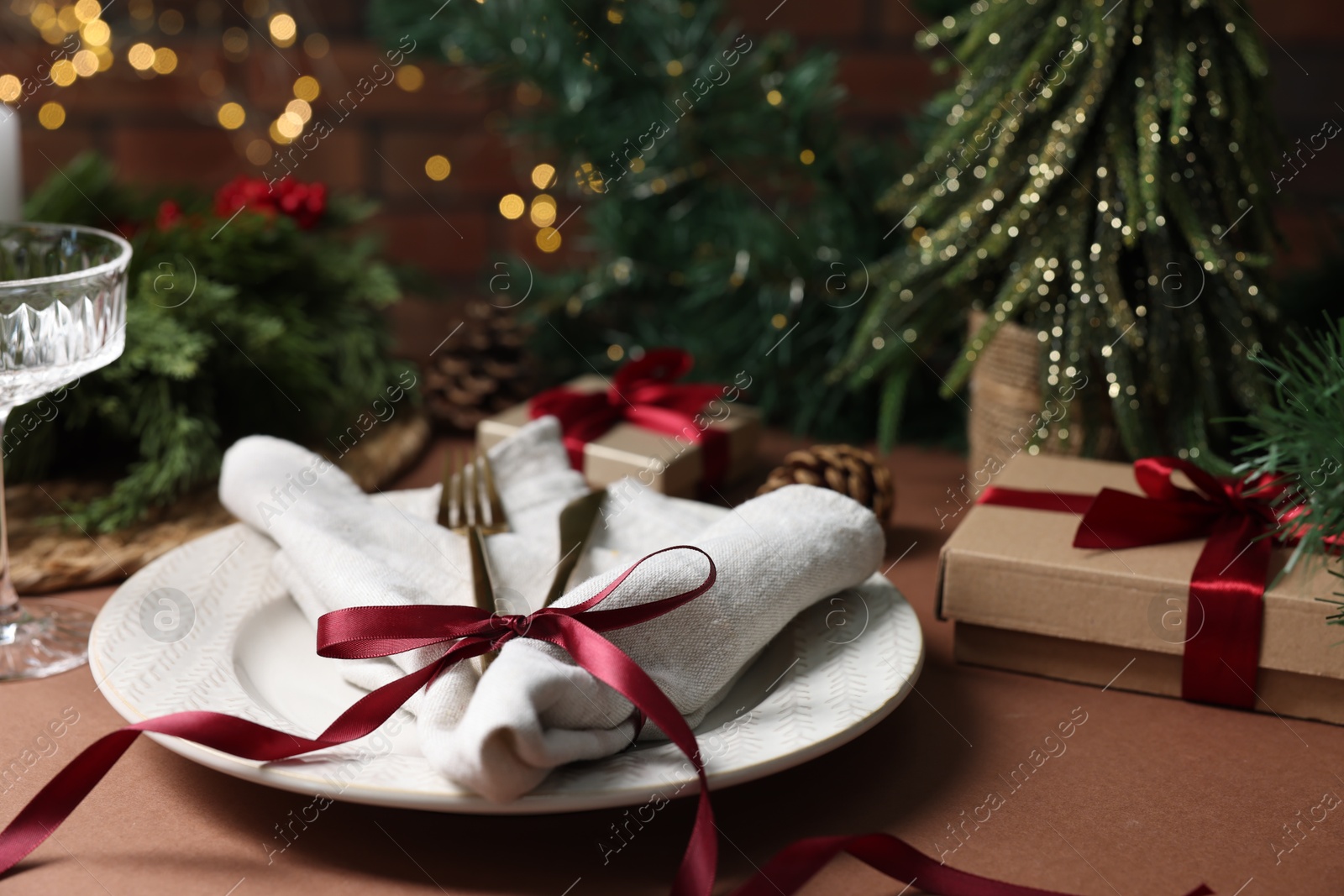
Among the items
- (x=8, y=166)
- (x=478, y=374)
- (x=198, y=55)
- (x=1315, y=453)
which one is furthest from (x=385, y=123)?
(x=1315, y=453)

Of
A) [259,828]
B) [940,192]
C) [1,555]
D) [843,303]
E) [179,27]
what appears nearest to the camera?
[259,828]

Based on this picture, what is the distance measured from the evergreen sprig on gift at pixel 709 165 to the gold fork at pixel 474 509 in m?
0.32

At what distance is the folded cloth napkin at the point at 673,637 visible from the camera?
0.43 metres

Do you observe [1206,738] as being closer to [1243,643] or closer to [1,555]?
[1243,643]

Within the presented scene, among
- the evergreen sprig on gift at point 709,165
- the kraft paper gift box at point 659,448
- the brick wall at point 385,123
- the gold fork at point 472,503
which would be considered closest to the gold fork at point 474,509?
the gold fork at point 472,503

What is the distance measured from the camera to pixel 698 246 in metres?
1.00

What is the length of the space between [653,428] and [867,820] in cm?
42

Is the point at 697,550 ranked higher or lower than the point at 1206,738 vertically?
higher

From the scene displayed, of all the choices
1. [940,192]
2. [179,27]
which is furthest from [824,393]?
[179,27]

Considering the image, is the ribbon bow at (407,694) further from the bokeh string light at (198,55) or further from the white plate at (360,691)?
the bokeh string light at (198,55)

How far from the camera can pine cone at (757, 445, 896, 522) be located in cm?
76

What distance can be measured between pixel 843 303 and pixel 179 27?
883 millimetres

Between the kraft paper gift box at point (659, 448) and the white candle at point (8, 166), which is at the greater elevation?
the white candle at point (8, 166)

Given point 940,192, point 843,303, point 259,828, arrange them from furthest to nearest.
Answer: point 843,303 → point 940,192 → point 259,828
